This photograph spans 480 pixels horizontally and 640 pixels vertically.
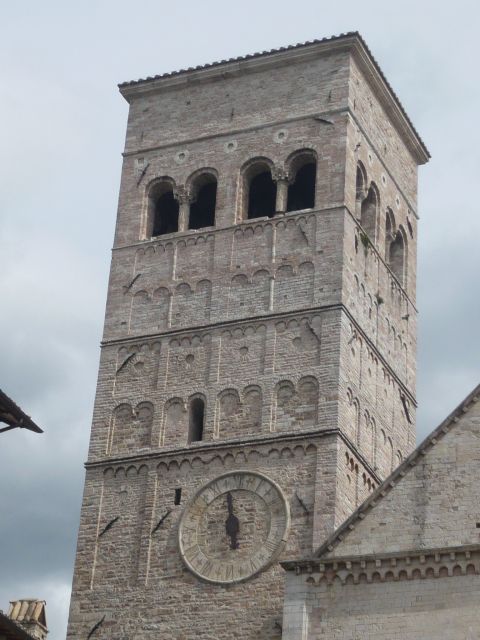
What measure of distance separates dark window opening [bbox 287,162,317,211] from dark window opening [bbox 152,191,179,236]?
2989 mm

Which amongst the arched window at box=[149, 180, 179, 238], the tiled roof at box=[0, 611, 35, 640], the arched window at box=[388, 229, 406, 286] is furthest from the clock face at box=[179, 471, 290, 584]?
the arched window at box=[388, 229, 406, 286]

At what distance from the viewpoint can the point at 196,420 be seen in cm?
3641

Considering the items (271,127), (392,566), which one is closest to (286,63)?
(271,127)

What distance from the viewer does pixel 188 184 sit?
40094 mm

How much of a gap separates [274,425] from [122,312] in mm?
5294

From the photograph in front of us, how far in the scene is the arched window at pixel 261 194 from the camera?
39.9 meters

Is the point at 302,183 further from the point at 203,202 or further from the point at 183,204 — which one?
the point at 183,204

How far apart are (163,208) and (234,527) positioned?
9.85 meters

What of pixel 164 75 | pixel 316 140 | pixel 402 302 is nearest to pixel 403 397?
pixel 402 302

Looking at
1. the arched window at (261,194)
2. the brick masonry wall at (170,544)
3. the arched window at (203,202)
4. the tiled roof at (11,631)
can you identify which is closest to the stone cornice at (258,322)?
the brick masonry wall at (170,544)

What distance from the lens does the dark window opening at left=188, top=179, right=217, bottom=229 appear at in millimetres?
40469

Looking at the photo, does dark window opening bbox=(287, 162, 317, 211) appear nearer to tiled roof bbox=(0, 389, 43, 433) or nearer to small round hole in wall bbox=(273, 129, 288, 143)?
small round hole in wall bbox=(273, 129, 288, 143)

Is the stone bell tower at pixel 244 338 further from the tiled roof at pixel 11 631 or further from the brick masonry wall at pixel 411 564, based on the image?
the tiled roof at pixel 11 631

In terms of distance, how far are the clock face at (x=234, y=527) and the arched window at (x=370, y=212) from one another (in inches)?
318
